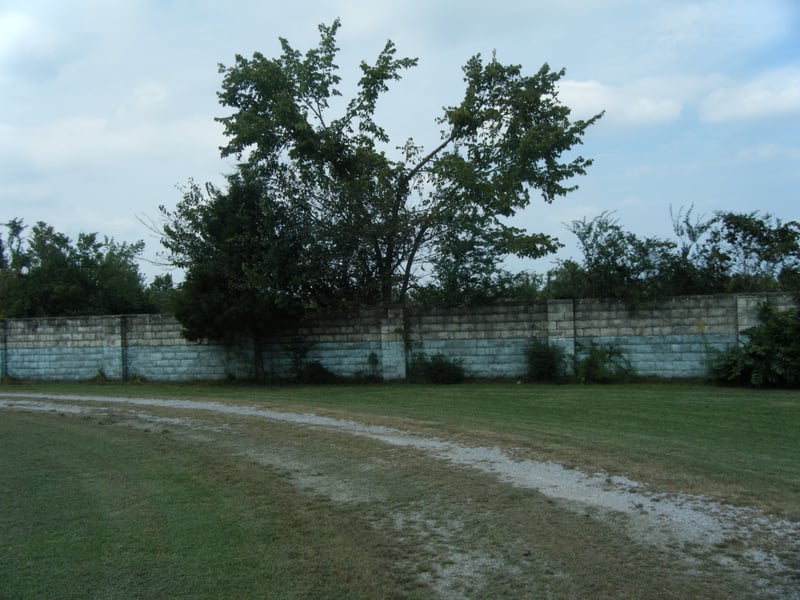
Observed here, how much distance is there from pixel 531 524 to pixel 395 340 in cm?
1374

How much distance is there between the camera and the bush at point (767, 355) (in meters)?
15.9

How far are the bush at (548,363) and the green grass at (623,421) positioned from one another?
2.57 ft

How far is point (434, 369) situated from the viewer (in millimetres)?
19328

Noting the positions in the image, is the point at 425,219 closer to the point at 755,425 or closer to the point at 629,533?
the point at 755,425

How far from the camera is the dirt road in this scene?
4.90 metres

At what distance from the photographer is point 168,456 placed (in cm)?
958

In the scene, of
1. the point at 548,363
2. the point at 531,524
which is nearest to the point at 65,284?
the point at 548,363

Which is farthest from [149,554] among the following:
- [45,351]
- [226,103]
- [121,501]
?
[45,351]

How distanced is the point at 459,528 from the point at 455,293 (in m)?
13.6

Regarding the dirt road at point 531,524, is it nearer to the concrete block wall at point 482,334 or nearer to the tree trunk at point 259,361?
the concrete block wall at point 482,334

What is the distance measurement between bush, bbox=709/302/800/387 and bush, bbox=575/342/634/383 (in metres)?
2.17

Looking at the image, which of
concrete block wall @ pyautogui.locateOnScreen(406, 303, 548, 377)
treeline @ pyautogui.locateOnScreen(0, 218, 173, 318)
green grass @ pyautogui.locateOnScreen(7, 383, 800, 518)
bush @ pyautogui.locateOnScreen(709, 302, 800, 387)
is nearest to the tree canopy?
treeline @ pyautogui.locateOnScreen(0, 218, 173, 318)

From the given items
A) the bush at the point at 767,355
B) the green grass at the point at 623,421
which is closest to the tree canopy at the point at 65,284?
the green grass at the point at 623,421

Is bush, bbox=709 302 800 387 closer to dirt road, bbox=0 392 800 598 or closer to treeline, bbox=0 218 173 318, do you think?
dirt road, bbox=0 392 800 598
